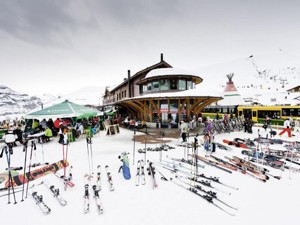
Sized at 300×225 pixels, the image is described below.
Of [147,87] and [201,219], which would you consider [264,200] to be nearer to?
[201,219]

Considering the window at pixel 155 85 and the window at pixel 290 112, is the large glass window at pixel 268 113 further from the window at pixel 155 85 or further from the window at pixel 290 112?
the window at pixel 155 85

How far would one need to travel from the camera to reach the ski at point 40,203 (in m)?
3.70

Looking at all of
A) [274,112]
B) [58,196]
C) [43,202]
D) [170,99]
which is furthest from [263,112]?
[43,202]

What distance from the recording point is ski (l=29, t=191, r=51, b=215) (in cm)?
370

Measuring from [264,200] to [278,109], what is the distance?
16.6 m

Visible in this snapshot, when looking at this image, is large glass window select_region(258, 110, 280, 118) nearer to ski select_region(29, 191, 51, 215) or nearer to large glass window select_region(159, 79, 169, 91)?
large glass window select_region(159, 79, 169, 91)

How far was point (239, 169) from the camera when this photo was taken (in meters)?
5.76

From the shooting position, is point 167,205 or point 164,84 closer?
point 167,205

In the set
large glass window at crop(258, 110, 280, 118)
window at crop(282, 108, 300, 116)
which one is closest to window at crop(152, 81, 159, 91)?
large glass window at crop(258, 110, 280, 118)

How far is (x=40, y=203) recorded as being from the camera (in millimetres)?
3980

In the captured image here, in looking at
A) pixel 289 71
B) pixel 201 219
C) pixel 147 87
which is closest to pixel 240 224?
pixel 201 219

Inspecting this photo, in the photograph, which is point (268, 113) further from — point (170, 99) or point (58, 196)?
point (58, 196)

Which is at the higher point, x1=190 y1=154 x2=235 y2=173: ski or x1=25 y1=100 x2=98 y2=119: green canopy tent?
x1=25 y1=100 x2=98 y2=119: green canopy tent

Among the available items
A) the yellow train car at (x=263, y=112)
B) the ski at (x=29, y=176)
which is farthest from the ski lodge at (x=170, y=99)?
the ski at (x=29, y=176)
